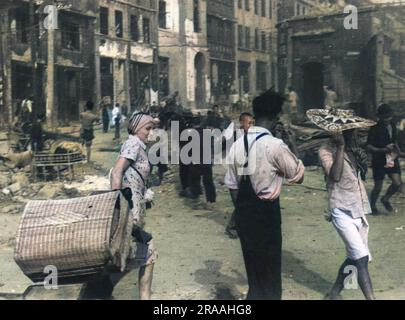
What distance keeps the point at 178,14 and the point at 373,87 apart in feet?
18.7

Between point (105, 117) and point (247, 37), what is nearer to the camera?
point (247, 37)

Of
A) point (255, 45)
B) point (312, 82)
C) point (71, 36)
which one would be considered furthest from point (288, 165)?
point (71, 36)

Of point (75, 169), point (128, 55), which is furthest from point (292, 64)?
point (75, 169)

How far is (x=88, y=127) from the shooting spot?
11297 mm

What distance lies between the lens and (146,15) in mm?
10234

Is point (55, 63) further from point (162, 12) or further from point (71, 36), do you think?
point (162, 12)

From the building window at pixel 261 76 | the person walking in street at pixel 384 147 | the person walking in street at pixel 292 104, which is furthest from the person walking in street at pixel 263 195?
the person walking in street at pixel 292 104

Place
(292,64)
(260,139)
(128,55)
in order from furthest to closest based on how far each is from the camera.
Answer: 1. (292,64)
2. (128,55)
3. (260,139)

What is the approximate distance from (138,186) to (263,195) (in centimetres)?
107

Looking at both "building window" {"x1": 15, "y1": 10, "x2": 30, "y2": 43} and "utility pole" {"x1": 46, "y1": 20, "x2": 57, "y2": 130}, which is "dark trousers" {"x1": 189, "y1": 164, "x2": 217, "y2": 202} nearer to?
"utility pole" {"x1": 46, "y1": 20, "x2": 57, "y2": 130}

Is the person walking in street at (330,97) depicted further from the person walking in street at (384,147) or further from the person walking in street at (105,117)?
the person walking in street at (105,117)

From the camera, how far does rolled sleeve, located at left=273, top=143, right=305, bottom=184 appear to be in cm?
367

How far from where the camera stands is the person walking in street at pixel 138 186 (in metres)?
4.10
